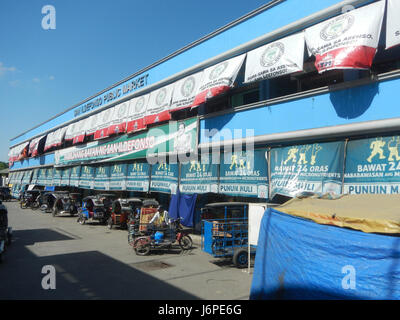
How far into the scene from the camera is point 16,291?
6.94 meters

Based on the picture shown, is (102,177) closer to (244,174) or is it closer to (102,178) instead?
(102,178)

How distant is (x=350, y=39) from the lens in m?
8.03

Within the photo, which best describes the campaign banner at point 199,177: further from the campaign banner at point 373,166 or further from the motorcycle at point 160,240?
the campaign banner at point 373,166

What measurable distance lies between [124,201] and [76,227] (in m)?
3.59

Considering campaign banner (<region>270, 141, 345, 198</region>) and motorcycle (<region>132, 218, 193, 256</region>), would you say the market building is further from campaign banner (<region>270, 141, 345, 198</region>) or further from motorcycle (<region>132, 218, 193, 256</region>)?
motorcycle (<region>132, 218, 193, 256</region>)

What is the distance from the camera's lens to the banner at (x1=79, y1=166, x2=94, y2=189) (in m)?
23.5

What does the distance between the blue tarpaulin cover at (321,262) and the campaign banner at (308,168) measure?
2979 millimetres

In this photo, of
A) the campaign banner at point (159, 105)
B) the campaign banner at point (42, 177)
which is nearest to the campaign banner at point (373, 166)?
the campaign banner at point (159, 105)

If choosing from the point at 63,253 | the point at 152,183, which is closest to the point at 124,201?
the point at 152,183

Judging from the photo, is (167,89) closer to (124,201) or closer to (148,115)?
(148,115)

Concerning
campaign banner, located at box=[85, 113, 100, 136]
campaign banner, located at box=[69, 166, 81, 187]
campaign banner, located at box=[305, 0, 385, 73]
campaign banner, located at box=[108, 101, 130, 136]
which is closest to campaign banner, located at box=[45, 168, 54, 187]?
campaign banner, located at box=[69, 166, 81, 187]

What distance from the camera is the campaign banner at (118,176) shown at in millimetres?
19031

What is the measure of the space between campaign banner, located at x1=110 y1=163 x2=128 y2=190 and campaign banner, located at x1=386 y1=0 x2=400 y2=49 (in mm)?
15021

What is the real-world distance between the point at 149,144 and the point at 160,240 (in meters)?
6.61
